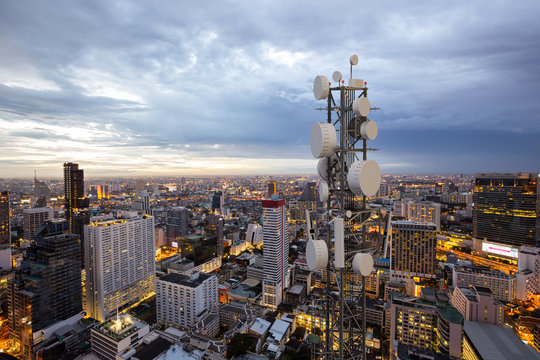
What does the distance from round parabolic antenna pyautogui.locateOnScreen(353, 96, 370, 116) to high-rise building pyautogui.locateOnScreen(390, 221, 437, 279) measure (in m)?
26.7

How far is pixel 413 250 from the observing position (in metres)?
25.7

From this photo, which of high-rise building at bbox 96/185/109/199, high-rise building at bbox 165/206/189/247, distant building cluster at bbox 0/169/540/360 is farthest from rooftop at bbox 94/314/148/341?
high-rise building at bbox 96/185/109/199

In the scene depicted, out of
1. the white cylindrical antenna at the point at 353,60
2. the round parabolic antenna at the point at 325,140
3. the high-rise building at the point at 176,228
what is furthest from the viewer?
the high-rise building at the point at 176,228

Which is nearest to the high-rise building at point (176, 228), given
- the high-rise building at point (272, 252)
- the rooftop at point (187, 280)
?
the rooftop at point (187, 280)

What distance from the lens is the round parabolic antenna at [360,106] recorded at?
8.80 ft

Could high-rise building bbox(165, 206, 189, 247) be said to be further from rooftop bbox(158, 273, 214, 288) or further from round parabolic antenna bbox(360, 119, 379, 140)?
round parabolic antenna bbox(360, 119, 379, 140)

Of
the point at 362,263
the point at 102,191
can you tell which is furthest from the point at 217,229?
the point at 102,191

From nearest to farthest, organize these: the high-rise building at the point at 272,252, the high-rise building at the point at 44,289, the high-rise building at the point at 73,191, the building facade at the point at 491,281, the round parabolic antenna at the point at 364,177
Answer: the round parabolic antenna at the point at 364,177 < the high-rise building at the point at 44,289 < the building facade at the point at 491,281 < the high-rise building at the point at 272,252 < the high-rise building at the point at 73,191

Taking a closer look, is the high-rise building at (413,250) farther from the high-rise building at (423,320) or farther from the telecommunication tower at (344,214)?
the telecommunication tower at (344,214)

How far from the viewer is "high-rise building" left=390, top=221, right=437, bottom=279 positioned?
25.1 meters

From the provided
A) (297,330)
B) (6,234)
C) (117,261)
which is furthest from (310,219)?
(6,234)

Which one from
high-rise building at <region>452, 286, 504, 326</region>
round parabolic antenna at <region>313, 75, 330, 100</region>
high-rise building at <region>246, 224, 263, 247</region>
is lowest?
high-rise building at <region>246, 224, 263, 247</region>

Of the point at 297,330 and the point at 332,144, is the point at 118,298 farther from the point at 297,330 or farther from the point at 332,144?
the point at 332,144

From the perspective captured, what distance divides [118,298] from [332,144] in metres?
25.1
